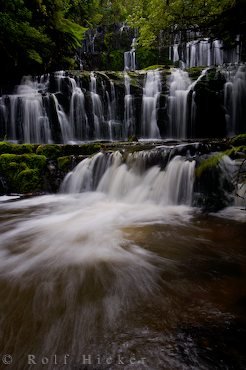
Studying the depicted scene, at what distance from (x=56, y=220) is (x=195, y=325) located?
3885 mm

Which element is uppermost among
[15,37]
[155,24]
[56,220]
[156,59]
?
[156,59]

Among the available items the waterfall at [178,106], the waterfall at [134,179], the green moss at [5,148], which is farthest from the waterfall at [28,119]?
the waterfall at [178,106]

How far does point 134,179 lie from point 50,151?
3520 mm

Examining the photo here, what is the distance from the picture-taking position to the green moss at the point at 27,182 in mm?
8203

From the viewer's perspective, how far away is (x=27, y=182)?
8219 millimetres

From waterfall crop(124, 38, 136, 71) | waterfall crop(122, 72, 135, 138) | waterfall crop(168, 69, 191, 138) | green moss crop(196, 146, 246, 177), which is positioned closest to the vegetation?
green moss crop(196, 146, 246, 177)

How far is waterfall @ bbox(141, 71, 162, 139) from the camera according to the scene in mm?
13883

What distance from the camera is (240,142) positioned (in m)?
6.84

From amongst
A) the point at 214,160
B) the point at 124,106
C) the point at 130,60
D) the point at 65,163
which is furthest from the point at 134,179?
the point at 130,60

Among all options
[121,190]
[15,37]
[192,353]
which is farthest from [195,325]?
[15,37]

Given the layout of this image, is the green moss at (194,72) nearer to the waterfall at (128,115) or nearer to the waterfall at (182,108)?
the waterfall at (182,108)

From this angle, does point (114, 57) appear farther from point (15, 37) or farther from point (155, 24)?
point (155, 24)

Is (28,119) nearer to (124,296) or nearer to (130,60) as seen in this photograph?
(124,296)

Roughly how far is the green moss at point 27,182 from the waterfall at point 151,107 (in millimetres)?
7398
